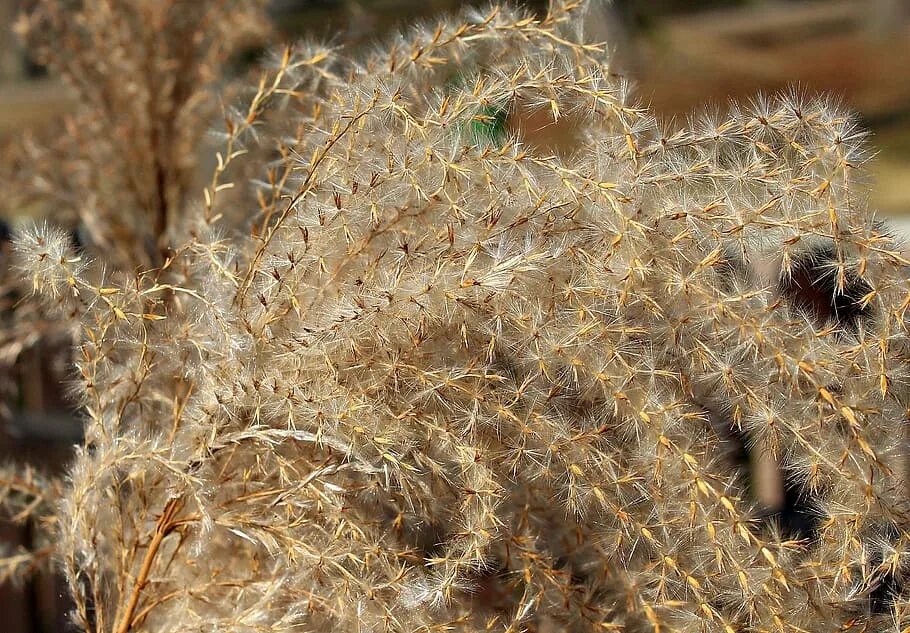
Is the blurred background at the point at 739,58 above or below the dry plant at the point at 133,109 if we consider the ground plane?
below

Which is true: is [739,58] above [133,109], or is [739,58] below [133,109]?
below

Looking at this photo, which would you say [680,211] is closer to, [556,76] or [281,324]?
[556,76]

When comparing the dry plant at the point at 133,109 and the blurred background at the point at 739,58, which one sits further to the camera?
the blurred background at the point at 739,58

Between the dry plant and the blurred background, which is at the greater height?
the dry plant

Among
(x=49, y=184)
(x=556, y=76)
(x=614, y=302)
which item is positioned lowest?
(x=49, y=184)

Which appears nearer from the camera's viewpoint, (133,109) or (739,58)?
(133,109)

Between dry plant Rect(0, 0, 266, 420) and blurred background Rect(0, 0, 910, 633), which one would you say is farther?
blurred background Rect(0, 0, 910, 633)

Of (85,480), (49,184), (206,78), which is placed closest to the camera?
(85,480)

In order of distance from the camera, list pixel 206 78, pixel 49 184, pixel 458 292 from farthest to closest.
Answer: pixel 49 184 → pixel 206 78 → pixel 458 292

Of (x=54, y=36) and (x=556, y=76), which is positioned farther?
(x=54, y=36)

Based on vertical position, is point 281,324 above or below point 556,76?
below

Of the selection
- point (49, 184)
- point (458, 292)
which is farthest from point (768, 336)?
point (49, 184)
